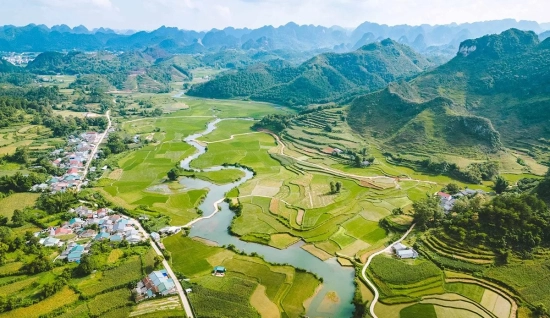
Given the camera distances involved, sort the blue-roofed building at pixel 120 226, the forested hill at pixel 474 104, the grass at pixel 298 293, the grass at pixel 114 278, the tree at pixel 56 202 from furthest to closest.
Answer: the forested hill at pixel 474 104, the tree at pixel 56 202, the blue-roofed building at pixel 120 226, the grass at pixel 114 278, the grass at pixel 298 293

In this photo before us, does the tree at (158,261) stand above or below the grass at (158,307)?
above

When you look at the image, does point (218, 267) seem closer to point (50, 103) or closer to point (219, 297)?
point (219, 297)

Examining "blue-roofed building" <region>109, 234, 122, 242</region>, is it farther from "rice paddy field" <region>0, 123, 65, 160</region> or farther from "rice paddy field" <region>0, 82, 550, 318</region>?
"rice paddy field" <region>0, 123, 65, 160</region>

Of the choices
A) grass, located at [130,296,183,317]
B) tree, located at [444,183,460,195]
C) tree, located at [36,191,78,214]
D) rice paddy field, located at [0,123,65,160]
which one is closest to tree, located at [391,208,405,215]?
tree, located at [444,183,460,195]

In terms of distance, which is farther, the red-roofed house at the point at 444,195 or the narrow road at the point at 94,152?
the narrow road at the point at 94,152

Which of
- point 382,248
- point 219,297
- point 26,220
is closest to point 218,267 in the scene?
point 219,297

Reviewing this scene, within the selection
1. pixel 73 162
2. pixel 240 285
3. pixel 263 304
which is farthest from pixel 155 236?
pixel 73 162

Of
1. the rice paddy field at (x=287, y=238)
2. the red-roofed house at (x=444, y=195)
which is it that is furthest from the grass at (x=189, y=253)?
the red-roofed house at (x=444, y=195)

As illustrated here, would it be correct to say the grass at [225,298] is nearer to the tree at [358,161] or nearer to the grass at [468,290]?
the grass at [468,290]
